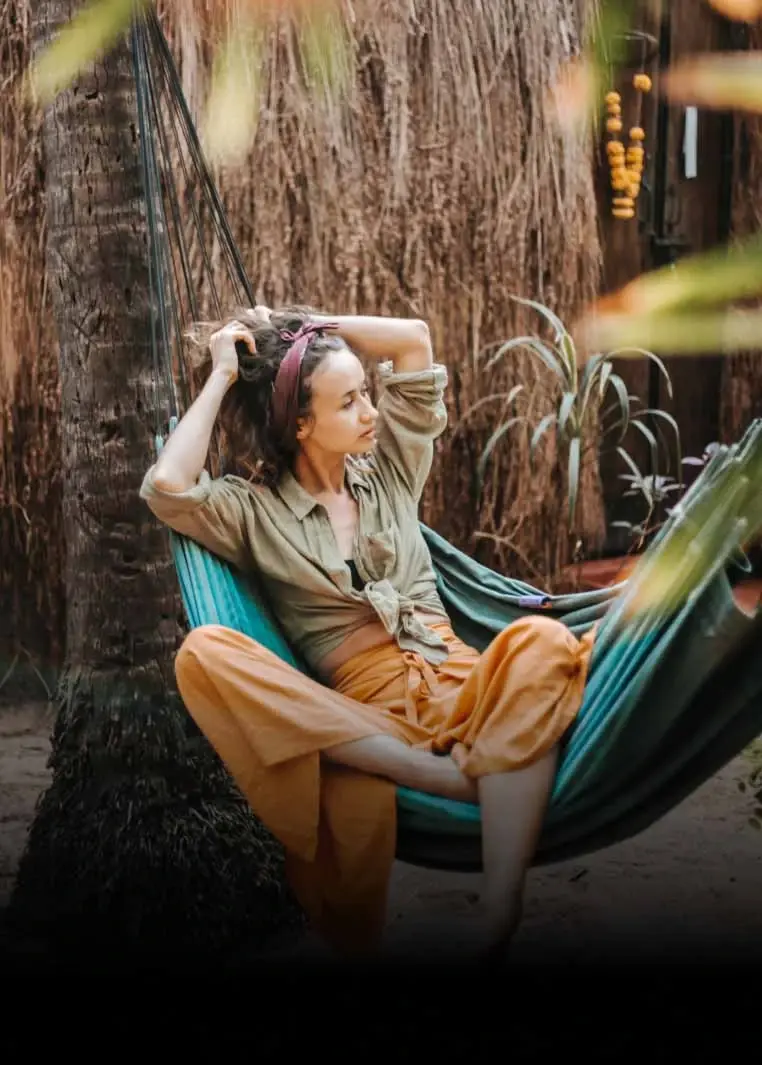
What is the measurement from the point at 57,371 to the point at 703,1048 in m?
1.36

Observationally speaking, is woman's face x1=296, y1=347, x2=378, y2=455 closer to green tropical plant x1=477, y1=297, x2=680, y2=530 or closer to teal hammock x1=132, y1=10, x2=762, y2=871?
teal hammock x1=132, y1=10, x2=762, y2=871

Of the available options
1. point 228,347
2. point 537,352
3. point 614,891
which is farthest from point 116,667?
point 537,352

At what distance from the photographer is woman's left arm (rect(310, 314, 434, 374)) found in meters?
1.64

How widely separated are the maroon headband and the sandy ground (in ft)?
1.84

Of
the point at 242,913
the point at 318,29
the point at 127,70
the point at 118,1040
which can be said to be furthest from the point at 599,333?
the point at 118,1040

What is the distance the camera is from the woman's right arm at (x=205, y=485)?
1566mm

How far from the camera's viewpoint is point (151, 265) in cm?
171

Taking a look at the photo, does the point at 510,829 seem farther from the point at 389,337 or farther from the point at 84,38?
the point at 84,38

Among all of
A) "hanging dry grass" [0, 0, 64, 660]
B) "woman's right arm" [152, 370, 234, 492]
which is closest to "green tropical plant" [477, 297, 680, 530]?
"woman's right arm" [152, 370, 234, 492]

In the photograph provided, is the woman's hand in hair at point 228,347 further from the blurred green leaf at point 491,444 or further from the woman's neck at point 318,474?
the blurred green leaf at point 491,444

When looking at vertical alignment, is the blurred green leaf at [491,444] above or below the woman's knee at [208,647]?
above

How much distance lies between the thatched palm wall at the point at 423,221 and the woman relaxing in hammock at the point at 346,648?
45cm

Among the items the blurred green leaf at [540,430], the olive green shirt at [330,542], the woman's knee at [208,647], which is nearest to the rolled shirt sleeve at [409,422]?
the olive green shirt at [330,542]

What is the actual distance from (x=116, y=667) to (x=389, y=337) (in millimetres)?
623
